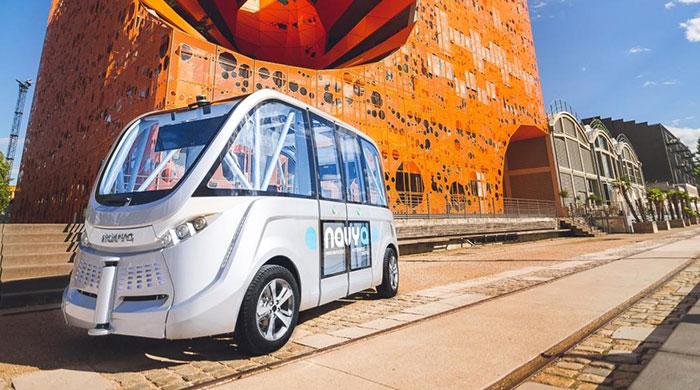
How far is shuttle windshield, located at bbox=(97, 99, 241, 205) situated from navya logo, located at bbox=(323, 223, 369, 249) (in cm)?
180

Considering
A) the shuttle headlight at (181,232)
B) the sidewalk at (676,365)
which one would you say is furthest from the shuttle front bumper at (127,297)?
the sidewalk at (676,365)

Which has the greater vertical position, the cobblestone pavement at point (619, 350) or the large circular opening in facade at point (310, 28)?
the large circular opening in facade at point (310, 28)

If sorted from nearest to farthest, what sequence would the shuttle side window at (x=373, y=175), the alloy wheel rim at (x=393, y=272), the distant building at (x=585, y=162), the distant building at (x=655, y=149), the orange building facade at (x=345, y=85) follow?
the shuttle side window at (x=373, y=175), the alloy wheel rim at (x=393, y=272), the orange building facade at (x=345, y=85), the distant building at (x=585, y=162), the distant building at (x=655, y=149)

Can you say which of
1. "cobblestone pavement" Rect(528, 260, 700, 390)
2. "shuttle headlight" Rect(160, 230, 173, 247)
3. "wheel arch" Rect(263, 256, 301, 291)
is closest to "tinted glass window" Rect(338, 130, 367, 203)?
"wheel arch" Rect(263, 256, 301, 291)

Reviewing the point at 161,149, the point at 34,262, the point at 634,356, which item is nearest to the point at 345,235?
the point at 161,149

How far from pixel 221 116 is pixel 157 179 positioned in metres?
0.88

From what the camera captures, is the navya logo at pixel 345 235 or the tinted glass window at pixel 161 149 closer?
the tinted glass window at pixel 161 149

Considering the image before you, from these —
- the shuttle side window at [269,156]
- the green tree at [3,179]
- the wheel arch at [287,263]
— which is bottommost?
the wheel arch at [287,263]

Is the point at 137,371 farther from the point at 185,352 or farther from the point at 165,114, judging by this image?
the point at 165,114

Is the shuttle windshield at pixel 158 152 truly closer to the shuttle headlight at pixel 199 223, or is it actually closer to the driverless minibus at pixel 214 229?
the driverless minibus at pixel 214 229

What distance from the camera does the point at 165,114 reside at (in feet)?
12.6

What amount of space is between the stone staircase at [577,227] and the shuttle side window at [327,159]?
30.9 m

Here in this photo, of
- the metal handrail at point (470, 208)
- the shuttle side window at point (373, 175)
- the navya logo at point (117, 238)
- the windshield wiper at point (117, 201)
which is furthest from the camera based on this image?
the metal handrail at point (470, 208)

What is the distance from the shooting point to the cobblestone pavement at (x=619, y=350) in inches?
94.0
